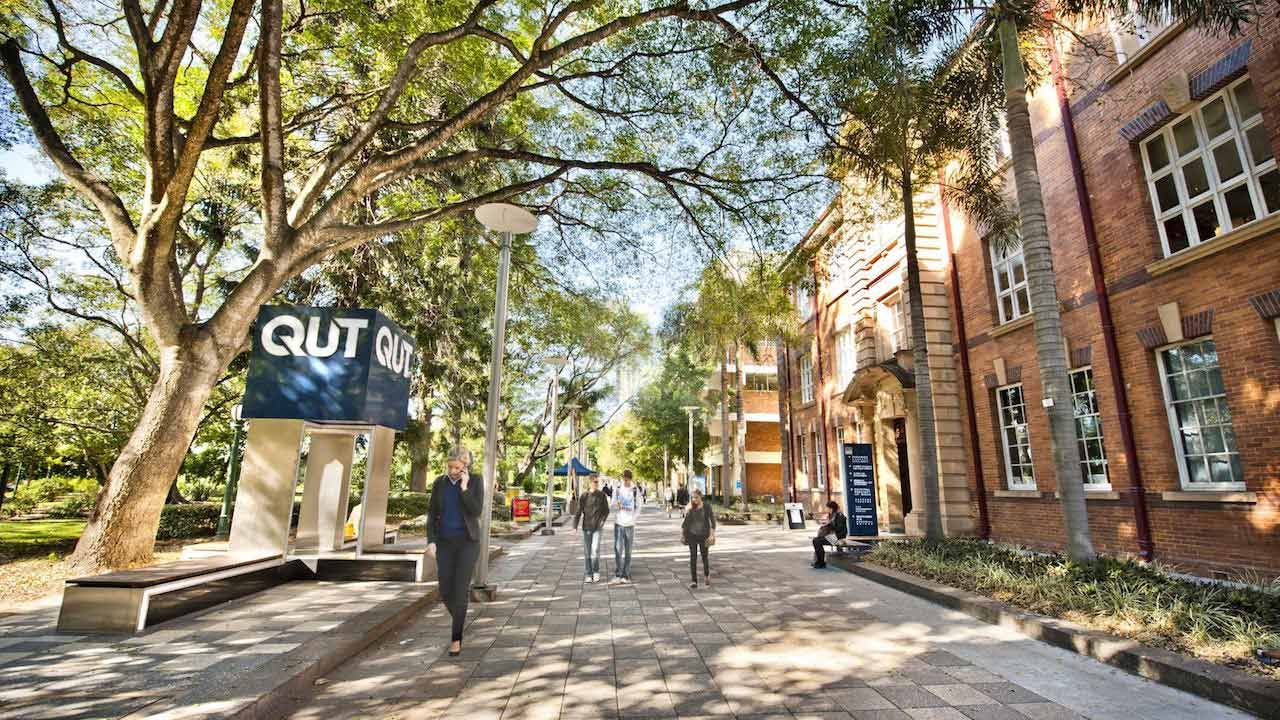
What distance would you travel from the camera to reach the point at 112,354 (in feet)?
56.6

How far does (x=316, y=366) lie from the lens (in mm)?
8250

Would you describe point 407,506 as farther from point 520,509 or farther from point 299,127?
point 299,127

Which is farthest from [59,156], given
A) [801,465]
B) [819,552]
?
[801,465]

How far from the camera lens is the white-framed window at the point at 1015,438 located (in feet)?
41.1

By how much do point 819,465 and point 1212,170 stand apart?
1563cm

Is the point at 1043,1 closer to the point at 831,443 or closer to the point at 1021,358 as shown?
the point at 1021,358

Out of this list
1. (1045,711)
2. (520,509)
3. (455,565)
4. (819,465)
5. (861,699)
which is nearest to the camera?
(1045,711)

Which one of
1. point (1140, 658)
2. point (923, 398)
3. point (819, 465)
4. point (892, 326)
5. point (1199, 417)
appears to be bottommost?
point (1140, 658)

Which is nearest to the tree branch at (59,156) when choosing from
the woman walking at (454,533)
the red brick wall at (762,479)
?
the woman walking at (454,533)

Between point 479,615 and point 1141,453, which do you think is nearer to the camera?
point 479,615

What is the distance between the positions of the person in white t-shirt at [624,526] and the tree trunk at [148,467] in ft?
20.5

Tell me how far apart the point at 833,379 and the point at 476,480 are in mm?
18341

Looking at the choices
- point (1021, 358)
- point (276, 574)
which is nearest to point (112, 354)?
point (276, 574)

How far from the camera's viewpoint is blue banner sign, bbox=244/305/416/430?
8070mm
